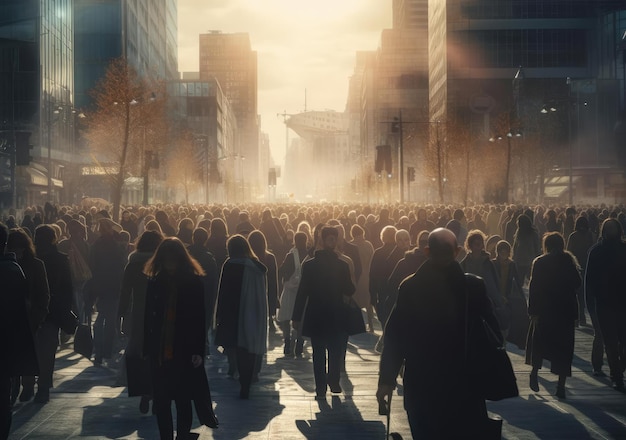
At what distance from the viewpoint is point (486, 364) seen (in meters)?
5.72

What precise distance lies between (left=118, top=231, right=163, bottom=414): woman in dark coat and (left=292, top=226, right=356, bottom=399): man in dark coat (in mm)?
1783

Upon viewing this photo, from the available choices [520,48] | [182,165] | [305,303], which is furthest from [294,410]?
[520,48]

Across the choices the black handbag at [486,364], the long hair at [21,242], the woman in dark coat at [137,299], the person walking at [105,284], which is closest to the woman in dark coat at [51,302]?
the long hair at [21,242]

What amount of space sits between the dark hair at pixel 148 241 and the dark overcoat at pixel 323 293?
169 centimetres

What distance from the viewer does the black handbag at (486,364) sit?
5688mm

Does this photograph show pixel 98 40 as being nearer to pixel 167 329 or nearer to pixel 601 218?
pixel 601 218

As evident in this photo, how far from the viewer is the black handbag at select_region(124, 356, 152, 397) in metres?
9.16

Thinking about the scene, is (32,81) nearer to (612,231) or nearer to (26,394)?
(26,394)

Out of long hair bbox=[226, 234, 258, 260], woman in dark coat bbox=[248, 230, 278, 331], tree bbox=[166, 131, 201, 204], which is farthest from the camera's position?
tree bbox=[166, 131, 201, 204]

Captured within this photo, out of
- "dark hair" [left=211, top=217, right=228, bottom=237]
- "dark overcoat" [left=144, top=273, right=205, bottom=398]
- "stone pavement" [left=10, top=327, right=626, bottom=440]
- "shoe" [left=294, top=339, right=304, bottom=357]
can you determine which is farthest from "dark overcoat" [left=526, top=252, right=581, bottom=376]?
"dark hair" [left=211, top=217, right=228, bottom=237]

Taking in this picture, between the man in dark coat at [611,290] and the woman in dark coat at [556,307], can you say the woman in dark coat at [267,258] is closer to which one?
the woman in dark coat at [556,307]

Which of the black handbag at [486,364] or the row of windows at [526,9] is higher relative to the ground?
the row of windows at [526,9]

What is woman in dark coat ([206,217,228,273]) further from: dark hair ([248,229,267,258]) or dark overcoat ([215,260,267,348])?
dark overcoat ([215,260,267,348])

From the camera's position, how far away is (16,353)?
7.07m
